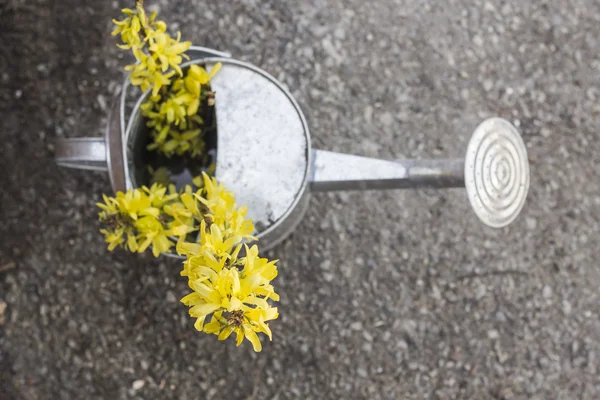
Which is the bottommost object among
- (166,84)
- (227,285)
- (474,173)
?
(227,285)

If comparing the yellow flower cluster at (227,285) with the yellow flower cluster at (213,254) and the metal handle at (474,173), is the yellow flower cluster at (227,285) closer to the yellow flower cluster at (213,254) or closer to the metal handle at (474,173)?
the yellow flower cluster at (213,254)

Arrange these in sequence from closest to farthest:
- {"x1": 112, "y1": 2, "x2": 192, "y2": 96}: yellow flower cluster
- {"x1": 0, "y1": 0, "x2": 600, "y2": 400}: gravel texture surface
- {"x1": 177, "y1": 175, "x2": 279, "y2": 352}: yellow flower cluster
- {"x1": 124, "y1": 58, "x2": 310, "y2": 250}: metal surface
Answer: {"x1": 177, "y1": 175, "x2": 279, "y2": 352}: yellow flower cluster
{"x1": 112, "y1": 2, "x2": 192, "y2": 96}: yellow flower cluster
{"x1": 124, "y1": 58, "x2": 310, "y2": 250}: metal surface
{"x1": 0, "y1": 0, "x2": 600, "y2": 400}: gravel texture surface

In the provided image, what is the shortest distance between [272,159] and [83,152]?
26 cm

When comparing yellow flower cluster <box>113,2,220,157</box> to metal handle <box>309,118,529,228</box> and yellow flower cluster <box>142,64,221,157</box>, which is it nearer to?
yellow flower cluster <box>142,64,221,157</box>

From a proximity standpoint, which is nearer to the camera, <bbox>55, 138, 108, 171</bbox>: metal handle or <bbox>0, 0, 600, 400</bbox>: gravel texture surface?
<bbox>55, 138, 108, 171</bbox>: metal handle

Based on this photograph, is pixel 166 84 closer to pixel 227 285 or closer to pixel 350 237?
pixel 227 285

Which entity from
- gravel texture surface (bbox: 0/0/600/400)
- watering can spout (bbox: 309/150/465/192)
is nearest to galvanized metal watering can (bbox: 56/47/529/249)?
watering can spout (bbox: 309/150/465/192)

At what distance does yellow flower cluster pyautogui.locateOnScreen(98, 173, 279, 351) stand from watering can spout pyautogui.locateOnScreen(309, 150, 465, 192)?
0.17 metres

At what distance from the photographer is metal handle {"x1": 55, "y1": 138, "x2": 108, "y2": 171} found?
2.83 ft

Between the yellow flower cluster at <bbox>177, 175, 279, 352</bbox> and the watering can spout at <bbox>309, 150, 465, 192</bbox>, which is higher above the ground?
the watering can spout at <bbox>309, 150, 465, 192</bbox>

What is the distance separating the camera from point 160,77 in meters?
0.77

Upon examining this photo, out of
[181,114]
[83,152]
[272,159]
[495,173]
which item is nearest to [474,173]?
[495,173]

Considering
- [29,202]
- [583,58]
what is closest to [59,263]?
[29,202]

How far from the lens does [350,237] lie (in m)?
1.21
